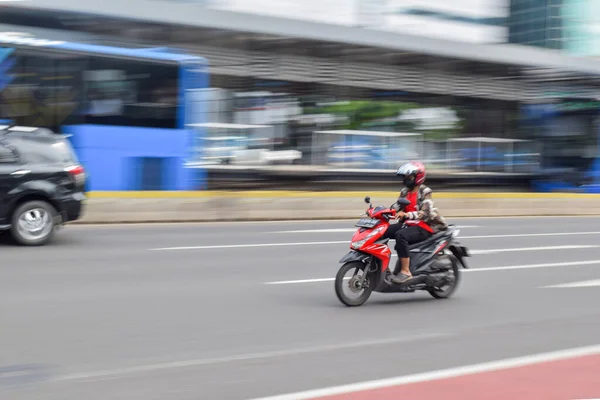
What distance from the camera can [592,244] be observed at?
53.8 feet

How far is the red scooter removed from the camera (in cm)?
835

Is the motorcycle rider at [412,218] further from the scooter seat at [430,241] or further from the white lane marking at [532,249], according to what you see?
the white lane marking at [532,249]

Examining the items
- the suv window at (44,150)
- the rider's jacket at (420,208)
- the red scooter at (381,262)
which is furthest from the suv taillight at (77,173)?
the rider's jacket at (420,208)

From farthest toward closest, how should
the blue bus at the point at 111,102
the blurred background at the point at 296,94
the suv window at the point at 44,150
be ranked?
the blurred background at the point at 296,94 → the blue bus at the point at 111,102 → the suv window at the point at 44,150

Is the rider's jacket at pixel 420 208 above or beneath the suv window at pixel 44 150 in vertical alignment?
beneath

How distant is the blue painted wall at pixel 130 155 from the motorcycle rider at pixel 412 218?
9.60 metres

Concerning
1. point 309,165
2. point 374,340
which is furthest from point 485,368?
point 309,165

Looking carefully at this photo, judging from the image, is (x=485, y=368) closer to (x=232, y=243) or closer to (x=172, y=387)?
(x=172, y=387)

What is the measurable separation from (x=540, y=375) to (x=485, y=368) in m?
0.39

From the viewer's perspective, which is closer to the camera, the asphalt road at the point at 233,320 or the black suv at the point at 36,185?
the asphalt road at the point at 233,320

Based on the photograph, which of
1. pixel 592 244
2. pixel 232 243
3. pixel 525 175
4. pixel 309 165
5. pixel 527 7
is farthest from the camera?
pixel 527 7

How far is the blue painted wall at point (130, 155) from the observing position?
1697 centimetres

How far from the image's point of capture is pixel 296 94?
30.1 metres

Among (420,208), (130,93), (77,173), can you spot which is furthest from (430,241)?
(130,93)
